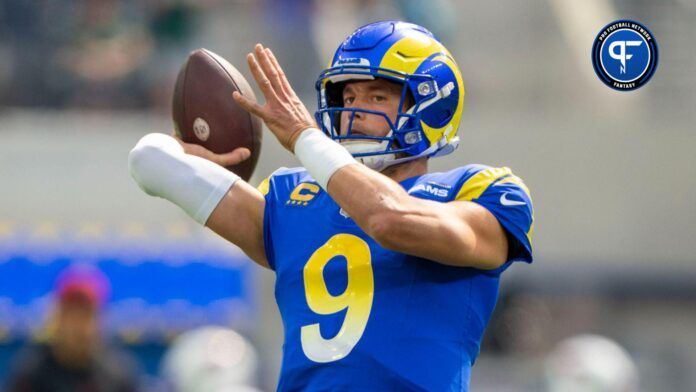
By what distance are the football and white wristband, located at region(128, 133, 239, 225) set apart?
198 mm

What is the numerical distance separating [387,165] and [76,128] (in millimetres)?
6765

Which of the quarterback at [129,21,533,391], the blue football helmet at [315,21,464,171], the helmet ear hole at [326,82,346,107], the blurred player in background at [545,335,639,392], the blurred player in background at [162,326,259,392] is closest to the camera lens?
the quarterback at [129,21,533,391]

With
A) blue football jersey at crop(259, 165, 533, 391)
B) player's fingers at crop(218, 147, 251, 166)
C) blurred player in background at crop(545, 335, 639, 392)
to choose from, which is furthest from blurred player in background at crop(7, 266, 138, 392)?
blue football jersey at crop(259, 165, 533, 391)

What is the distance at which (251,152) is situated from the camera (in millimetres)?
4703

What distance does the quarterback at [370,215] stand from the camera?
404 centimetres

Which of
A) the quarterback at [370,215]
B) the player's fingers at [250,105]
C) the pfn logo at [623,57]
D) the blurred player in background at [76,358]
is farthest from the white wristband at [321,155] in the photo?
the blurred player in background at [76,358]

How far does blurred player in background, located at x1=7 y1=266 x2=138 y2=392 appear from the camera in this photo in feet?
23.4

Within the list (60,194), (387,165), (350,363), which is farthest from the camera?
(60,194)

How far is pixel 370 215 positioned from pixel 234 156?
0.80 m

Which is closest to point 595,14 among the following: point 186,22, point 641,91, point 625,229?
point 641,91

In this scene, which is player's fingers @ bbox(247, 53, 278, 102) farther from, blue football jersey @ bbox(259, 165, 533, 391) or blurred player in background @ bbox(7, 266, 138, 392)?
blurred player in background @ bbox(7, 266, 138, 392)

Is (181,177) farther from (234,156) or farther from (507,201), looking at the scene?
(507,201)

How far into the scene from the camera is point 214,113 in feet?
15.3

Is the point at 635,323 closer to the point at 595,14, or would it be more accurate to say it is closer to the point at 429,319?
the point at 595,14
